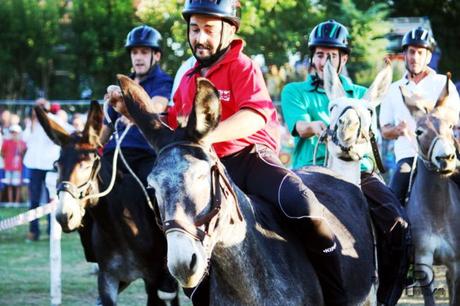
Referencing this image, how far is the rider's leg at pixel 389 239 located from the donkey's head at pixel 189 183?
262cm

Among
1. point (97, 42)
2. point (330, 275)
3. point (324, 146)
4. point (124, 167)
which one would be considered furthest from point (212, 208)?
point (97, 42)

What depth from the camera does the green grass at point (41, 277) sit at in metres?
11.4

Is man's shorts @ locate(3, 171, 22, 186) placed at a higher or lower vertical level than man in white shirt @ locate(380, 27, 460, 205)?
lower

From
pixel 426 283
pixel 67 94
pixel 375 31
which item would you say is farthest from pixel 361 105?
pixel 67 94

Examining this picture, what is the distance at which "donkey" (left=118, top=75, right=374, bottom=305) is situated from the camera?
434cm

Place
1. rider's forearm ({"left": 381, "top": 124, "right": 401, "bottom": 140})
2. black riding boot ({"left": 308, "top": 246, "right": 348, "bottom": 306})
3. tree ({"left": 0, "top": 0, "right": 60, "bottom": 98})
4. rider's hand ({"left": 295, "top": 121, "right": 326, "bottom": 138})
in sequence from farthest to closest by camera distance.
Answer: tree ({"left": 0, "top": 0, "right": 60, "bottom": 98}) → rider's forearm ({"left": 381, "top": 124, "right": 401, "bottom": 140}) → rider's hand ({"left": 295, "top": 121, "right": 326, "bottom": 138}) → black riding boot ({"left": 308, "top": 246, "right": 348, "bottom": 306})

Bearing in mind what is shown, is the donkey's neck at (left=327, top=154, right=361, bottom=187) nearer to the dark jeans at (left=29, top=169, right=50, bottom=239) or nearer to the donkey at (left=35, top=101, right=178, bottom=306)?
the donkey at (left=35, top=101, right=178, bottom=306)

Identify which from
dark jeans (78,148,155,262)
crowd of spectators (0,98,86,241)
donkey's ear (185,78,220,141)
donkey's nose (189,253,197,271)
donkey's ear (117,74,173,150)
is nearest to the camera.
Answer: donkey's nose (189,253,197,271)

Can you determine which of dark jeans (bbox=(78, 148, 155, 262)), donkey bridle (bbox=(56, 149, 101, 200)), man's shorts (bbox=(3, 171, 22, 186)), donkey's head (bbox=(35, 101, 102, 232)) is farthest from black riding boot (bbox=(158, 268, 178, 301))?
man's shorts (bbox=(3, 171, 22, 186))

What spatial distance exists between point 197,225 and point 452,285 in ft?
16.3

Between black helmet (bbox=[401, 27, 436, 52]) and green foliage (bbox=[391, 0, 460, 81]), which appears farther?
green foliage (bbox=[391, 0, 460, 81])

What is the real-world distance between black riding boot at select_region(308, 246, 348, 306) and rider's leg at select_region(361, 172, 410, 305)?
1647mm

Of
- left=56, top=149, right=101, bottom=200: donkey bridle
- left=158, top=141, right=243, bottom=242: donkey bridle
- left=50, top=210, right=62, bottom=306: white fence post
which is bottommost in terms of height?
left=50, top=210, right=62, bottom=306: white fence post

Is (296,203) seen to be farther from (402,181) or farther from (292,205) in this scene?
(402,181)
